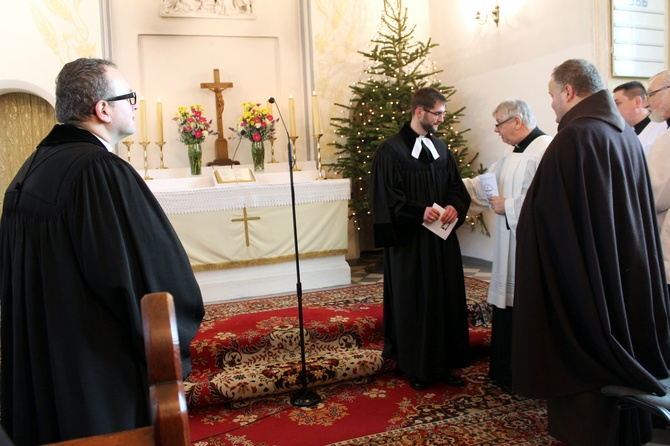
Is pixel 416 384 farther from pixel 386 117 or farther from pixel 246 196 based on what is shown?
pixel 386 117

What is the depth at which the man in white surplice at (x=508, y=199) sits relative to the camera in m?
3.79

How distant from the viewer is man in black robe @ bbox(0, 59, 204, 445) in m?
1.90

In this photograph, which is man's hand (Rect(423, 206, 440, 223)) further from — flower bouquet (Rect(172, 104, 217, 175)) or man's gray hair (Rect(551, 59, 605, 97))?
flower bouquet (Rect(172, 104, 217, 175))

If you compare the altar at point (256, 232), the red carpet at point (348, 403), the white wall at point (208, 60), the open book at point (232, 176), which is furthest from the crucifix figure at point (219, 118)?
the red carpet at point (348, 403)

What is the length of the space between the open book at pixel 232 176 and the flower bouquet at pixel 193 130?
1.39 ft

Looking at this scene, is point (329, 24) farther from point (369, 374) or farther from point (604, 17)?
point (369, 374)

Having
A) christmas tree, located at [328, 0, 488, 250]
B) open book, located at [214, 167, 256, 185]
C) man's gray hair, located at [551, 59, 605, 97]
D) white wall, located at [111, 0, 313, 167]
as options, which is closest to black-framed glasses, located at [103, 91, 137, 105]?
man's gray hair, located at [551, 59, 605, 97]

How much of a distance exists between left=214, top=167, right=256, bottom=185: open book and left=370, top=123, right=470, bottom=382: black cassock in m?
2.98

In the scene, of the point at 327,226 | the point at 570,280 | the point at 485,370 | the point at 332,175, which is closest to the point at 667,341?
the point at 570,280

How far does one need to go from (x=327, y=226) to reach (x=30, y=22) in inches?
169

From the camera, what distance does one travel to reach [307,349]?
4.68 m

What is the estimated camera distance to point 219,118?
7.78 m

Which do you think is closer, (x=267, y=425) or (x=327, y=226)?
(x=267, y=425)

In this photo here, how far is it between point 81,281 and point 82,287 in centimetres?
2
